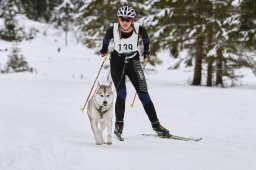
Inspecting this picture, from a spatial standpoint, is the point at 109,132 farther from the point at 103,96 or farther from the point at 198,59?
the point at 198,59

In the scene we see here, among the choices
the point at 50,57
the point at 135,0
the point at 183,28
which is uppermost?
the point at 135,0

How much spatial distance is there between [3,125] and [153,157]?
97.4 inches

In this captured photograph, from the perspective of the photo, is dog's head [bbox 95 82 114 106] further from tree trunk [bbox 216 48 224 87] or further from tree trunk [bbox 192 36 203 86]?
tree trunk [bbox 192 36 203 86]

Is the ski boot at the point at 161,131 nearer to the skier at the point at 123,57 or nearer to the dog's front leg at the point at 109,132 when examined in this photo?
the skier at the point at 123,57

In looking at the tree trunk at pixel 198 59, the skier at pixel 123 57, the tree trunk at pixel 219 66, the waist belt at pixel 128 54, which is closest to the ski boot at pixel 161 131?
the skier at pixel 123 57

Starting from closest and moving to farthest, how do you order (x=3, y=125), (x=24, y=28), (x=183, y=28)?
(x=3, y=125) < (x=183, y=28) < (x=24, y=28)

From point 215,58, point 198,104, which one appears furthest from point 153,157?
point 215,58

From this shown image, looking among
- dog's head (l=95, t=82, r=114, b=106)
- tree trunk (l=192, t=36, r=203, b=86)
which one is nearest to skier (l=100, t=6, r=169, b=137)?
dog's head (l=95, t=82, r=114, b=106)

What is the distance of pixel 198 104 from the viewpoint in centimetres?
1360

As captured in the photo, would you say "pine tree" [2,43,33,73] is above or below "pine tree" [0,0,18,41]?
below

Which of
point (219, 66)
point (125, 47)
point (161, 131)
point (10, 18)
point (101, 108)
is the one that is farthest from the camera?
point (10, 18)

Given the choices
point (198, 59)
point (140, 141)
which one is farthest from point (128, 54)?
point (198, 59)

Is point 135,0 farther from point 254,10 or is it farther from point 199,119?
point 199,119

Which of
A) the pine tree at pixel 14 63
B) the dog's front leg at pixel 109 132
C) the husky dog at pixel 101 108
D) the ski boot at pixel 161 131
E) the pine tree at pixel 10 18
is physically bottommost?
the pine tree at pixel 14 63
